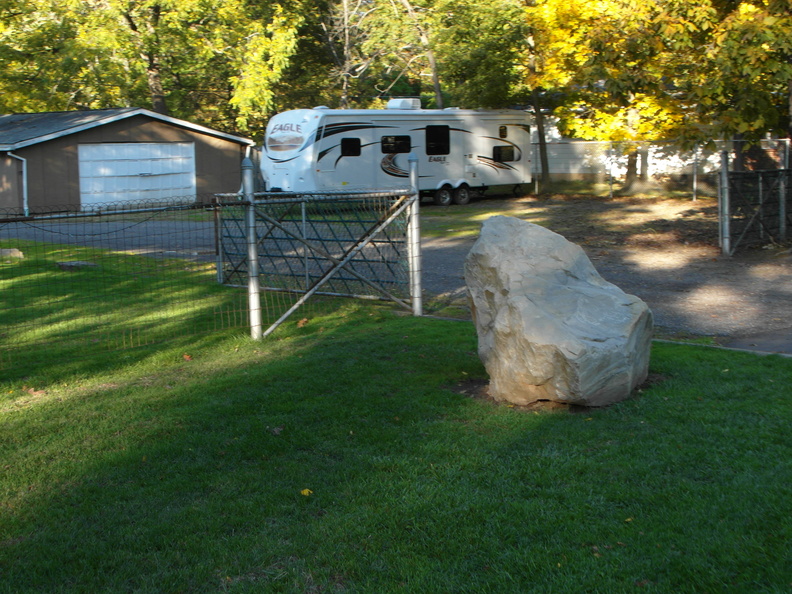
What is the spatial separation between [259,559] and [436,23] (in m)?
26.5

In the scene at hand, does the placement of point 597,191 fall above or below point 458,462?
above

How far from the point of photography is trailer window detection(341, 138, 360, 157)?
24.5 meters

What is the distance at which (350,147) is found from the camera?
80.5 ft

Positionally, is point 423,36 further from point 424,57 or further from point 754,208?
point 754,208

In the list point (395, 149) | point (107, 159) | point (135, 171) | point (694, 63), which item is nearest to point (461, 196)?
point (395, 149)

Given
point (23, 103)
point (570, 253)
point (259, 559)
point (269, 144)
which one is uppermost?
point (23, 103)

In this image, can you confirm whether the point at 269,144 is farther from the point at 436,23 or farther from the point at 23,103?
the point at 23,103

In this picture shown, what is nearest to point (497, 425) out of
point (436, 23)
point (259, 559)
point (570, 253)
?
point (570, 253)

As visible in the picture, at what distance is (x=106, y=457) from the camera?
510cm

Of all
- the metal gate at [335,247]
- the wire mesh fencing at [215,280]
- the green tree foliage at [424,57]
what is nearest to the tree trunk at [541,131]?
the green tree foliage at [424,57]

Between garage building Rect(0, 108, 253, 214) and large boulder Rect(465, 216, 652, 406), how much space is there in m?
19.7

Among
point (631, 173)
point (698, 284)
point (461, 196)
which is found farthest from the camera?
point (631, 173)

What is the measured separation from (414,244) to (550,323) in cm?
407

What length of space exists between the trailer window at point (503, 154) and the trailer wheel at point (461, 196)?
1.60m
